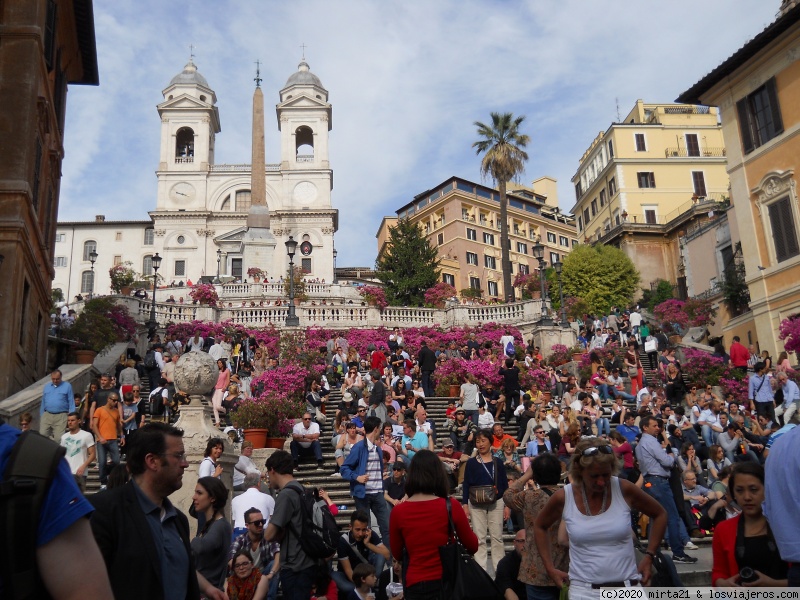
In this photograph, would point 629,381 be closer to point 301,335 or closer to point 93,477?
point 301,335

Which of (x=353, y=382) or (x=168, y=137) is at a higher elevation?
(x=168, y=137)

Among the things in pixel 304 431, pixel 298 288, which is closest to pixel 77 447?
pixel 304 431

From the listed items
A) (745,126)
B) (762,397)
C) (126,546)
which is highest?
(745,126)

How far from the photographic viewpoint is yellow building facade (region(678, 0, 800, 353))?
26062mm

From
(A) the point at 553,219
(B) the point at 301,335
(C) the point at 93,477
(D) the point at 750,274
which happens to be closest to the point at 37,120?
(C) the point at 93,477

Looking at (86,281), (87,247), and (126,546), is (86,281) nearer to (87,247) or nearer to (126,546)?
(87,247)

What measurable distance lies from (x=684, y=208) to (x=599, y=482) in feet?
184

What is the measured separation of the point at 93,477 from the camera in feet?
46.5

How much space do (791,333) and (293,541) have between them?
21640 mm

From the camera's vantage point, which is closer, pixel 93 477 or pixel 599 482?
pixel 599 482

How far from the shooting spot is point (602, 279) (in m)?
52.2

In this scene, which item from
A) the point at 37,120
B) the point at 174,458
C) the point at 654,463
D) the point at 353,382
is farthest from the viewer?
the point at 353,382

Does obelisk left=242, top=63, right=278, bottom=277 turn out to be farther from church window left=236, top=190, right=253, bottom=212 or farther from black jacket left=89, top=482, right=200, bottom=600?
black jacket left=89, top=482, right=200, bottom=600

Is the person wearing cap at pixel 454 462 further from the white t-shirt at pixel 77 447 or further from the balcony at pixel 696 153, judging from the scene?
the balcony at pixel 696 153
